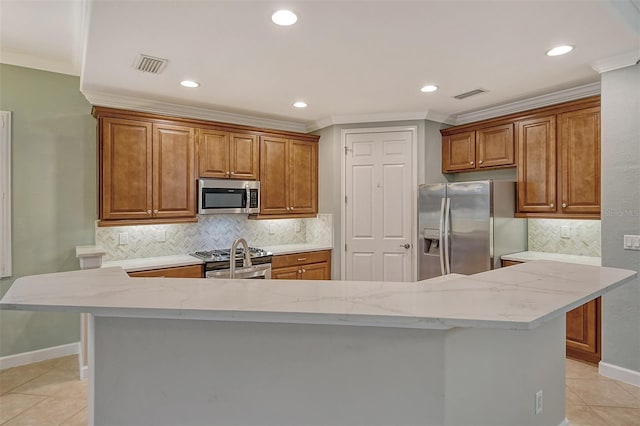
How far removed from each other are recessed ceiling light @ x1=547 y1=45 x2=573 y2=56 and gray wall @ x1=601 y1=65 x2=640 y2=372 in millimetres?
572

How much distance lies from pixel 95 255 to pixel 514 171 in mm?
4359

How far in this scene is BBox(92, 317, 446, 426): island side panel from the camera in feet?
4.46

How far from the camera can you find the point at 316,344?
1.39 metres

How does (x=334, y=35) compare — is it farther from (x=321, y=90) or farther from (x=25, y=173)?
(x=25, y=173)

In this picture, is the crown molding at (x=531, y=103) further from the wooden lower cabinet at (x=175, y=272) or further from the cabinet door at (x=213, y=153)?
the wooden lower cabinet at (x=175, y=272)

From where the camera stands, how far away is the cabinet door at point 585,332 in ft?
10.2

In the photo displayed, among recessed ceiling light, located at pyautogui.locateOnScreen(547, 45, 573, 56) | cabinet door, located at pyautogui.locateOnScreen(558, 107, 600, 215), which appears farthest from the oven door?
recessed ceiling light, located at pyautogui.locateOnScreen(547, 45, 573, 56)

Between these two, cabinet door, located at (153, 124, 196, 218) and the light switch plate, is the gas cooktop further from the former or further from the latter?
the light switch plate

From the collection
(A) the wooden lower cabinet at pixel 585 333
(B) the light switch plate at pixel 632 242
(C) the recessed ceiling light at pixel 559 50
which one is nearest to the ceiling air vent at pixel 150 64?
(C) the recessed ceiling light at pixel 559 50

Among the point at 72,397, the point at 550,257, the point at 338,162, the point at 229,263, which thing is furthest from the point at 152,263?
the point at 550,257

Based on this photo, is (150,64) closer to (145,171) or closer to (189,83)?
(189,83)

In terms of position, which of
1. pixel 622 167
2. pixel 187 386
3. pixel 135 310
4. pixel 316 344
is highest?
pixel 622 167

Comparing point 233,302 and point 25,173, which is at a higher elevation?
point 25,173

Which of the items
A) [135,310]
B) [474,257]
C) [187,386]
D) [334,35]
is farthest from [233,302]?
[474,257]
